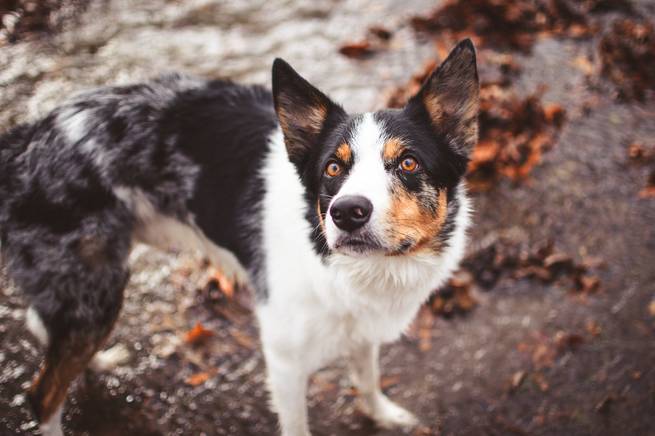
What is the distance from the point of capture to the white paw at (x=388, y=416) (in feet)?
11.2

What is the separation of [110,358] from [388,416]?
1882 millimetres

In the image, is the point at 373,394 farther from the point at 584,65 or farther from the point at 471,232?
the point at 584,65

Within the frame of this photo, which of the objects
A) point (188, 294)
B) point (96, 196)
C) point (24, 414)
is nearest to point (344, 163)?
point (96, 196)

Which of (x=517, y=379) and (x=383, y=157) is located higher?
(x=383, y=157)

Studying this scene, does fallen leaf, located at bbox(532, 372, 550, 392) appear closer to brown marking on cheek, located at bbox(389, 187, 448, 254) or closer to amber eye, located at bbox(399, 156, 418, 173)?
brown marking on cheek, located at bbox(389, 187, 448, 254)

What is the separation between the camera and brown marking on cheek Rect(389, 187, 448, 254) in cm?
222

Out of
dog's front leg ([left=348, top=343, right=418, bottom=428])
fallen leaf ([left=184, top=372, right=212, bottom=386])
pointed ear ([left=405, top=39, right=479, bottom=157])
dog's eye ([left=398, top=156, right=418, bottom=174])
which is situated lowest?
fallen leaf ([left=184, top=372, right=212, bottom=386])

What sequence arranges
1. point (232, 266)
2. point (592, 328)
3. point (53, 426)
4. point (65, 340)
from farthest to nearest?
point (592, 328)
point (232, 266)
point (53, 426)
point (65, 340)

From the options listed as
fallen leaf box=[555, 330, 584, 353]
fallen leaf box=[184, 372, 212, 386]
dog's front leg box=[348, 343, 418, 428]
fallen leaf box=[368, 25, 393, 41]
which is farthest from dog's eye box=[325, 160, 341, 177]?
fallen leaf box=[368, 25, 393, 41]

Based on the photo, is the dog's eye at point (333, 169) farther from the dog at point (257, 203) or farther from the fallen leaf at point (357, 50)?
the fallen leaf at point (357, 50)

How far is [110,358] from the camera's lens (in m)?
A: 3.60

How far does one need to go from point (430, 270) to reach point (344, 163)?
72 cm

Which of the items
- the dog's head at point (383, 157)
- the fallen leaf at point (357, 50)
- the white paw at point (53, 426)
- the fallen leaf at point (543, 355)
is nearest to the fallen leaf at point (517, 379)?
the fallen leaf at point (543, 355)

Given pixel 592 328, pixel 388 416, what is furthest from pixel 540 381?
pixel 388 416
